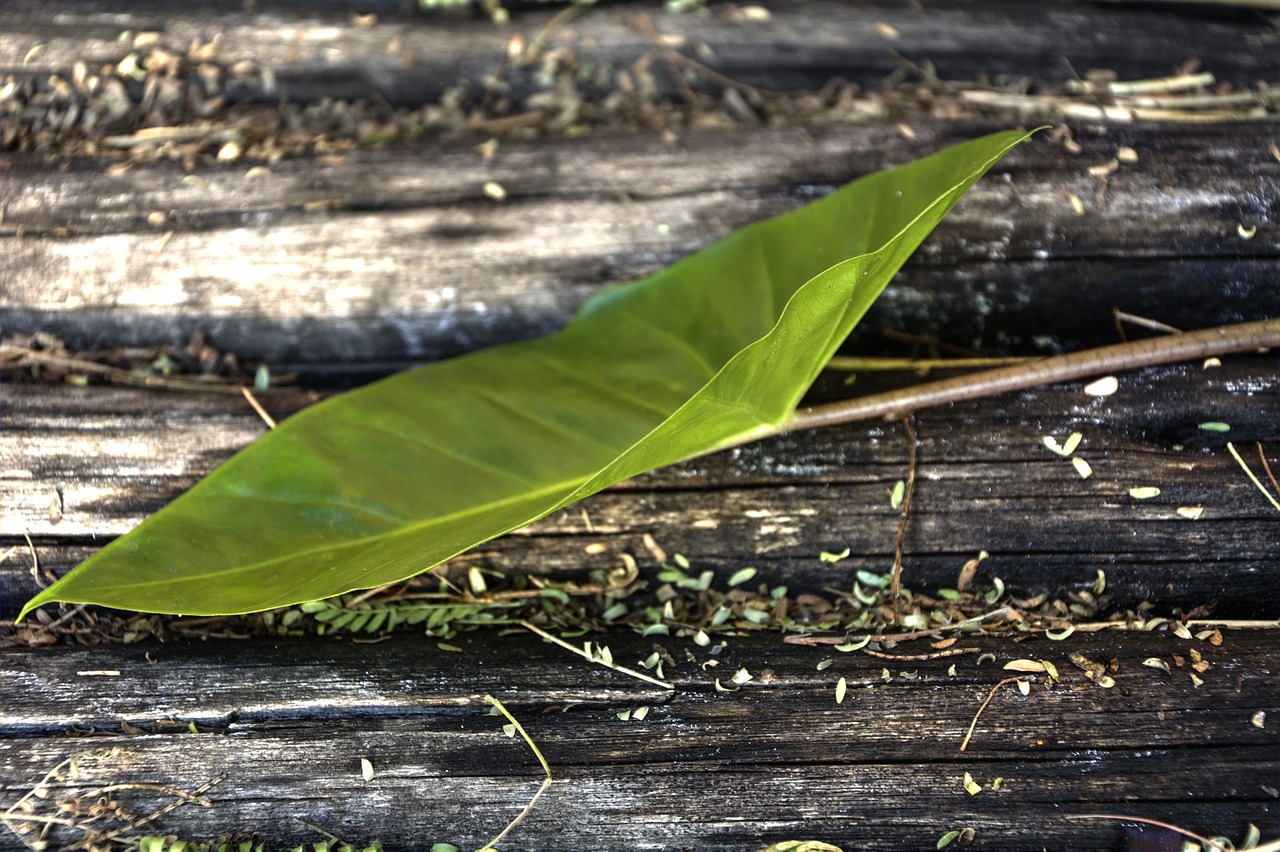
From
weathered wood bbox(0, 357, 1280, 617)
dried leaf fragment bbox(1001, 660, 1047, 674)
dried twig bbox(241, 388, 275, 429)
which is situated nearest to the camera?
dried leaf fragment bbox(1001, 660, 1047, 674)

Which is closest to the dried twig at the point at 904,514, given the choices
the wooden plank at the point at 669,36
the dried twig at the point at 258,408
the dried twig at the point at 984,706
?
the dried twig at the point at 984,706

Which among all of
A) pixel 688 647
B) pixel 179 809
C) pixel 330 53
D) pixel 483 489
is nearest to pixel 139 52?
pixel 330 53

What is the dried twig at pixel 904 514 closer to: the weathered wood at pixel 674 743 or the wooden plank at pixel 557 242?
the weathered wood at pixel 674 743

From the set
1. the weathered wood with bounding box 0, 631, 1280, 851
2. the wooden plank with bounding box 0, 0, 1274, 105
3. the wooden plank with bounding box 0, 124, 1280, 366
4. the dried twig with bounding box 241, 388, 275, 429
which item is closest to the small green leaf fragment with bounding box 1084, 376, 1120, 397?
the wooden plank with bounding box 0, 124, 1280, 366

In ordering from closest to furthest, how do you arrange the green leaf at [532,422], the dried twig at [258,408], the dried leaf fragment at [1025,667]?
the green leaf at [532,422]
the dried leaf fragment at [1025,667]
the dried twig at [258,408]

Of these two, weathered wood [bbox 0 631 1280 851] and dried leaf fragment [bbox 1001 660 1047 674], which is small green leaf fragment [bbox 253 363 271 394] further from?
dried leaf fragment [bbox 1001 660 1047 674]

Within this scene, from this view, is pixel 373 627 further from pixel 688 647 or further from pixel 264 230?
pixel 264 230
